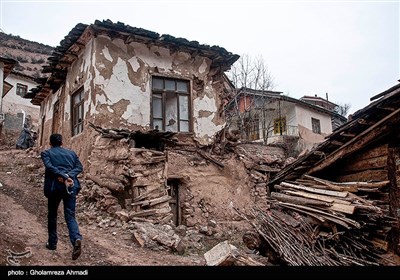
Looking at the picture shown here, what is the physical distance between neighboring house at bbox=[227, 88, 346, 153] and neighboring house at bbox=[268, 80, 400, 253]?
650 inches

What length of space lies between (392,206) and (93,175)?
705 centimetres

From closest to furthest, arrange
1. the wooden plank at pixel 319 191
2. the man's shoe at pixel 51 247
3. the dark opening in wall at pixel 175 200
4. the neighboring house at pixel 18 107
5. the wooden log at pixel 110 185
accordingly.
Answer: the wooden plank at pixel 319 191, the man's shoe at pixel 51 247, the wooden log at pixel 110 185, the dark opening in wall at pixel 175 200, the neighboring house at pixel 18 107

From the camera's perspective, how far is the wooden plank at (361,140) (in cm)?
463

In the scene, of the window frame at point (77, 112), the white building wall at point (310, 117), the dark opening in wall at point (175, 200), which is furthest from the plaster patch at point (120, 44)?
the white building wall at point (310, 117)

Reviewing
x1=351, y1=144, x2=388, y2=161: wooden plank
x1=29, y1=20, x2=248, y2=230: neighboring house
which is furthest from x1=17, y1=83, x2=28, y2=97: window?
x1=351, y1=144, x2=388, y2=161: wooden plank

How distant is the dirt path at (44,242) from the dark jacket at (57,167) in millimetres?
1040

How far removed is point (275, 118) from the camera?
25.8 metres

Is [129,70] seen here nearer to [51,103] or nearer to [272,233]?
[51,103]

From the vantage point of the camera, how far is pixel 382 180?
16.5 feet

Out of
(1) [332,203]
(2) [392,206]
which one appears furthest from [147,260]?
(2) [392,206]

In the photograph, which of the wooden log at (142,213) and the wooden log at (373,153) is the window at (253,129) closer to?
the wooden log at (142,213)

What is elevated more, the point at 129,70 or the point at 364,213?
the point at 129,70

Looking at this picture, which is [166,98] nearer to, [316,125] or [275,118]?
[275,118]

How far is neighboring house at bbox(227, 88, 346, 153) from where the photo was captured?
2320 centimetres
